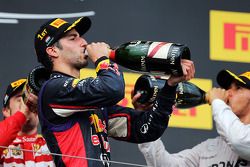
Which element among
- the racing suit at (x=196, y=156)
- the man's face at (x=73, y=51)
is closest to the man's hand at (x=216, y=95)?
the racing suit at (x=196, y=156)

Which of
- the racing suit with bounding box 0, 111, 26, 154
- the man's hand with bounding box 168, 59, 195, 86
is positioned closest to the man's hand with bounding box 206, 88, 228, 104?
the man's hand with bounding box 168, 59, 195, 86

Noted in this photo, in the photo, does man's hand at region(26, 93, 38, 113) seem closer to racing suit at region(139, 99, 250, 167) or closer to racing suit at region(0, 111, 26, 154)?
racing suit at region(0, 111, 26, 154)

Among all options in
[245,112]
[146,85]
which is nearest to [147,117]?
[146,85]

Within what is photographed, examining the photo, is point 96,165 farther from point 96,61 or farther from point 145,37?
point 145,37

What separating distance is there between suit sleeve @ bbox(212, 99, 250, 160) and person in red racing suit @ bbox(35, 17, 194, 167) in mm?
389

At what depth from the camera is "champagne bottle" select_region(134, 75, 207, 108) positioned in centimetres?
384

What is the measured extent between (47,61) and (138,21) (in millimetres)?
1231

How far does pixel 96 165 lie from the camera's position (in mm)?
3430

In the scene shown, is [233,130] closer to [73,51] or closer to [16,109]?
[73,51]

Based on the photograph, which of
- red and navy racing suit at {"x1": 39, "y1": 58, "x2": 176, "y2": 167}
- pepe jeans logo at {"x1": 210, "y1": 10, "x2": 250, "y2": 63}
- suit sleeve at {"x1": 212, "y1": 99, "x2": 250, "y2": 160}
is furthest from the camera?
pepe jeans logo at {"x1": 210, "y1": 10, "x2": 250, "y2": 63}

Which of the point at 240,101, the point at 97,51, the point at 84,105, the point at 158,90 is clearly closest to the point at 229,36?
the point at 240,101

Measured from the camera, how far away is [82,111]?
139 inches

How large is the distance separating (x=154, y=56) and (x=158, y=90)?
1.27 ft

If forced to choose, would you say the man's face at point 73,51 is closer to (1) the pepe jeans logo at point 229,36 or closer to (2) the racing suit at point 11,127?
(2) the racing suit at point 11,127
